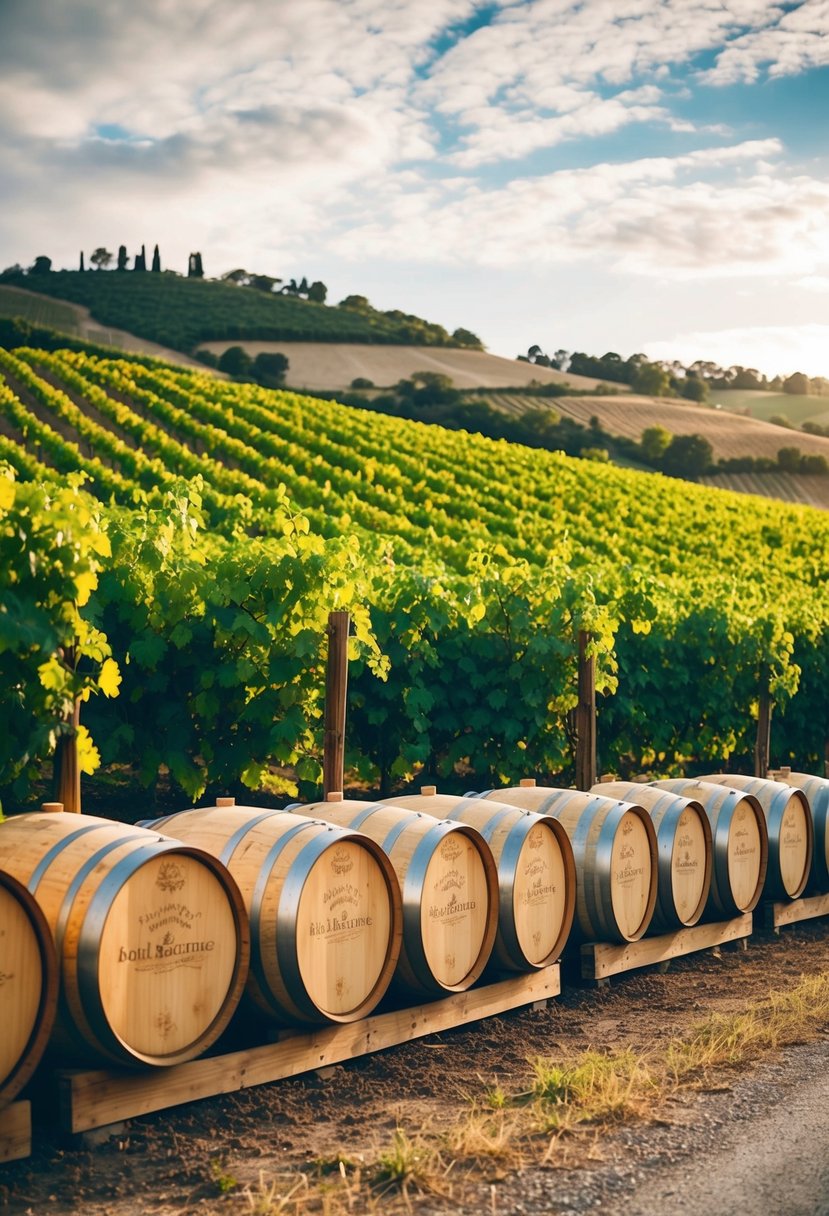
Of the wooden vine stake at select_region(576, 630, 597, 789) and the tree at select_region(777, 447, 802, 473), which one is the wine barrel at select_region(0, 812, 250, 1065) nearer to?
the wooden vine stake at select_region(576, 630, 597, 789)

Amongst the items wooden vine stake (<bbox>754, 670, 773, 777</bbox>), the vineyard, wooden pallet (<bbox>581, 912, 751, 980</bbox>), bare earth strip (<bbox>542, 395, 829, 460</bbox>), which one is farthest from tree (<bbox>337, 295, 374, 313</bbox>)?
wooden pallet (<bbox>581, 912, 751, 980</bbox>)

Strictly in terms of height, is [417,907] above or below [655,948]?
above

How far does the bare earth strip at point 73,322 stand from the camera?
82.2m

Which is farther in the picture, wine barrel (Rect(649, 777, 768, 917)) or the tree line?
the tree line

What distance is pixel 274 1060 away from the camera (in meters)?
5.42

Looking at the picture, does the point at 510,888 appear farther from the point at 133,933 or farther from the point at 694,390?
the point at 694,390

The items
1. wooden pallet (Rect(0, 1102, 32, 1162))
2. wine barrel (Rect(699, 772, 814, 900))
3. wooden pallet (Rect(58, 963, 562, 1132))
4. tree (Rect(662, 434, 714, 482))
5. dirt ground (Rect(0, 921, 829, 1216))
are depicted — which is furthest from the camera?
tree (Rect(662, 434, 714, 482))

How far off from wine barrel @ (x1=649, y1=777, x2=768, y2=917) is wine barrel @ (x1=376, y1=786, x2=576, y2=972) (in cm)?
178

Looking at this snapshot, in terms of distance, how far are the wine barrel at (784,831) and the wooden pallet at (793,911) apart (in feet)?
0.33

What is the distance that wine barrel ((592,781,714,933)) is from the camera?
26.4 ft

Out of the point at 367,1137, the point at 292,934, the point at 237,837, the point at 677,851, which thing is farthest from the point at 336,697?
the point at 367,1137

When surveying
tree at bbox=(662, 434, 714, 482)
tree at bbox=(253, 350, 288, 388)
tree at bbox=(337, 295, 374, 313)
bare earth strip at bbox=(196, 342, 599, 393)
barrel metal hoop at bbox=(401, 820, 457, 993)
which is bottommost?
barrel metal hoop at bbox=(401, 820, 457, 993)

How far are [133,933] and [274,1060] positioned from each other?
1.15m

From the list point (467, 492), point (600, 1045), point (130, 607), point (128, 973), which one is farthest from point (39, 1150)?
Result: point (467, 492)
